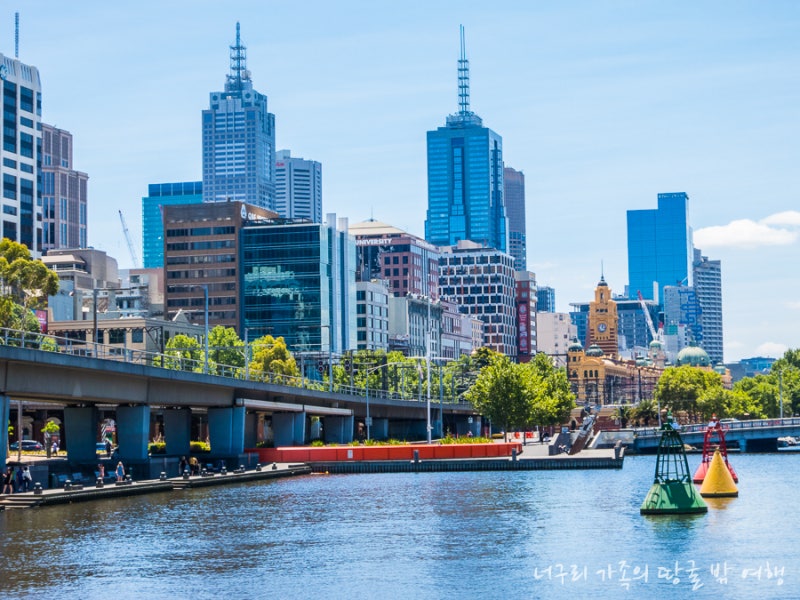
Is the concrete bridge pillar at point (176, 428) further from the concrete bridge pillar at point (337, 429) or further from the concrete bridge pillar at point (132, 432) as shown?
the concrete bridge pillar at point (337, 429)

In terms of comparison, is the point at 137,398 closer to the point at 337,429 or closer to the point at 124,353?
the point at 124,353

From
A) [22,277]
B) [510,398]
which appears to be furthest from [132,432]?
[510,398]

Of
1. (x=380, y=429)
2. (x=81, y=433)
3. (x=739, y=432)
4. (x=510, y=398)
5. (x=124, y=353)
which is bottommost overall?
(x=739, y=432)

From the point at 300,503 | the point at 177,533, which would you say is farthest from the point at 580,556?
the point at 300,503

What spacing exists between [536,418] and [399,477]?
6228cm

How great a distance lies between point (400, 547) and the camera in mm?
61594

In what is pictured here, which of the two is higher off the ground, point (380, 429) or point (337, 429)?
point (337, 429)

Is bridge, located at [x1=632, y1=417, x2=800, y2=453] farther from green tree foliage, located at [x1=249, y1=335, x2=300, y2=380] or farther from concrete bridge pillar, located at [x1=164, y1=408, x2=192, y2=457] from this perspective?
concrete bridge pillar, located at [x1=164, y1=408, x2=192, y2=457]

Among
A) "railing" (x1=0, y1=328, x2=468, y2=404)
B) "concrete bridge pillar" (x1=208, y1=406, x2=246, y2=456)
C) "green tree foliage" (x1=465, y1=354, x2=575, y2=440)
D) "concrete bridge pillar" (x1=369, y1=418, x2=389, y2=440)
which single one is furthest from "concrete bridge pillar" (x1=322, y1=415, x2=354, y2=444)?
"concrete bridge pillar" (x1=208, y1=406, x2=246, y2=456)

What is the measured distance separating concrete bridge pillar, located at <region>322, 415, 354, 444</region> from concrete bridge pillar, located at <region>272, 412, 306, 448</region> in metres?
15.7

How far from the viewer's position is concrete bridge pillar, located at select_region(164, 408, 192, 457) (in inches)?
4663

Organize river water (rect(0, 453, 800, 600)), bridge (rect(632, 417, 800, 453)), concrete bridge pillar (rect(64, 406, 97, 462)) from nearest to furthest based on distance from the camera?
1. river water (rect(0, 453, 800, 600))
2. concrete bridge pillar (rect(64, 406, 97, 462))
3. bridge (rect(632, 417, 800, 453))

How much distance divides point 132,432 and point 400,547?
45.3 meters

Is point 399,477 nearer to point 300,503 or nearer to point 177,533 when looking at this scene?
point 300,503
